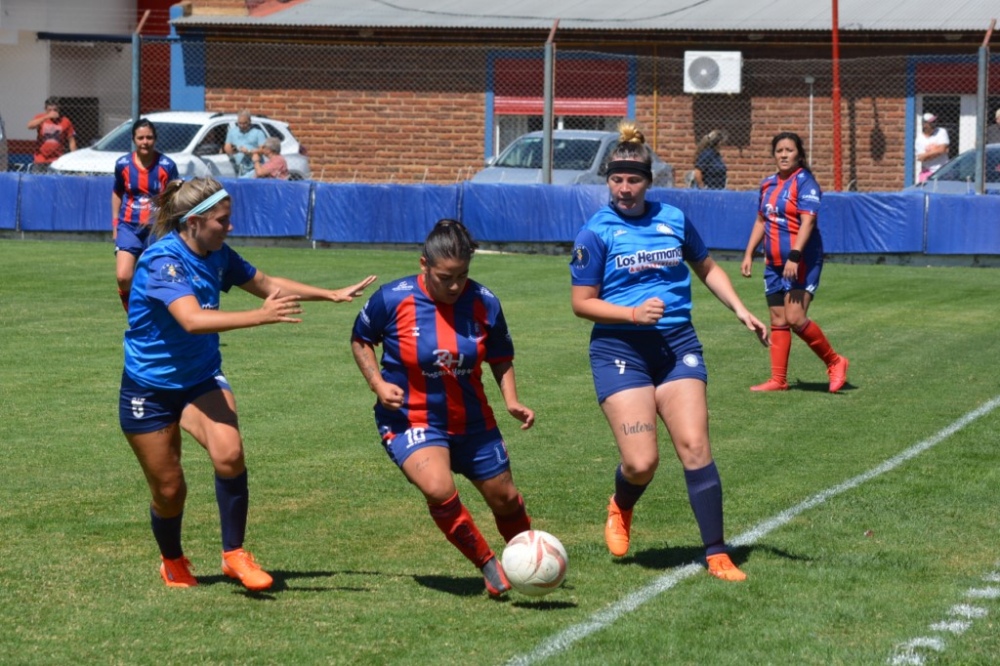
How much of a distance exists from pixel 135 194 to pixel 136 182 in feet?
0.37

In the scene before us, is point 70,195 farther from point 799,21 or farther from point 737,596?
point 737,596

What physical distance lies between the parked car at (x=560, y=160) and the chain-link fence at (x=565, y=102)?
11.2ft

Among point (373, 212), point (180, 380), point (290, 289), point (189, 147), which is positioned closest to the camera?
point (180, 380)

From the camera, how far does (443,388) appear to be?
6777 mm

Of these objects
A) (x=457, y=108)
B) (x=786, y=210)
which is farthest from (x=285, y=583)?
(x=457, y=108)

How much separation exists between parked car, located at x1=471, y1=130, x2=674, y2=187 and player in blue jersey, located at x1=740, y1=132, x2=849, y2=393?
39.2 ft

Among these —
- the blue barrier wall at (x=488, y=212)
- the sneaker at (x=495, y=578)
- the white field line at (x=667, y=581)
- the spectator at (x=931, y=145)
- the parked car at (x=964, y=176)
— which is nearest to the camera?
the white field line at (x=667, y=581)

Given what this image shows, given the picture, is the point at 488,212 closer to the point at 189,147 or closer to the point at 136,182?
the point at 189,147

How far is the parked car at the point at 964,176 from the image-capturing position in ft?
77.4

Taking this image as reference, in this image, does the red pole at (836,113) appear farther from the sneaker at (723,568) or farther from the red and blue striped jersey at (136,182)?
the sneaker at (723,568)

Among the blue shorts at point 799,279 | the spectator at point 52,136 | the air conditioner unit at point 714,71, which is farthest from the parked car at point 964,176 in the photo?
the spectator at point 52,136

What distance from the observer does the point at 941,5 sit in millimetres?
30281

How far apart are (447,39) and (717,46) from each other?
5311 mm

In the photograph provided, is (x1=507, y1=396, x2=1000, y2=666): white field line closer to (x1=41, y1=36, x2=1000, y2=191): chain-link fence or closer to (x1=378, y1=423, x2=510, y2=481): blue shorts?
(x1=378, y1=423, x2=510, y2=481): blue shorts
